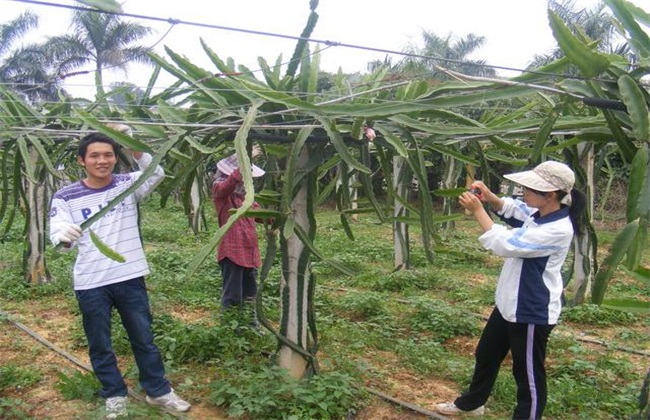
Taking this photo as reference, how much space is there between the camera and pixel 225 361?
11.7ft

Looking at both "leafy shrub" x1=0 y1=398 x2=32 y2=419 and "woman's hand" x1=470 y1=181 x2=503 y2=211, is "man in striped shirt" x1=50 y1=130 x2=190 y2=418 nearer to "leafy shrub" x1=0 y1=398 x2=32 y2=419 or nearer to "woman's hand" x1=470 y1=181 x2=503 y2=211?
"leafy shrub" x1=0 y1=398 x2=32 y2=419

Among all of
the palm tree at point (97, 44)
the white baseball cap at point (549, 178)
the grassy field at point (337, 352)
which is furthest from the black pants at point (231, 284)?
the palm tree at point (97, 44)

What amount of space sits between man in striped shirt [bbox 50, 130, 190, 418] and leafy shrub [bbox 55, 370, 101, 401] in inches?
10.4

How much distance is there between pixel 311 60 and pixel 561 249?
4.64 feet

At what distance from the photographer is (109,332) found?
2.91m

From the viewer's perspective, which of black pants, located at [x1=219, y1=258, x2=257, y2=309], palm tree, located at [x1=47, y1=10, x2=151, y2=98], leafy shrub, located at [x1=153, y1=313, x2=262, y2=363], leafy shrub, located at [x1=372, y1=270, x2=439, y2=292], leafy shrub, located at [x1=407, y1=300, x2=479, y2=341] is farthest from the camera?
palm tree, located at [x1=47, y1=10, x2=151, y2=98]

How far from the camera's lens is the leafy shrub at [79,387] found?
3.13 meters

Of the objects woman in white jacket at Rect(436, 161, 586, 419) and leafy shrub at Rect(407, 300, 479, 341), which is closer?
woman in white jacket at Rect(436, 161, 586, 419)

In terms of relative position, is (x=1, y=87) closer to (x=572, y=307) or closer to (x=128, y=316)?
(x=128, y=316)

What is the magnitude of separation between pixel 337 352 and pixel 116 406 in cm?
149

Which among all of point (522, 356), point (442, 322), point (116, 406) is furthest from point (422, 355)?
point (116, 406)

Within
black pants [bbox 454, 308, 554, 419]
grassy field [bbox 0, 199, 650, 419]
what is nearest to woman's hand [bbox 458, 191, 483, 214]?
grassy field [bbox 0, 199, 650, 419]

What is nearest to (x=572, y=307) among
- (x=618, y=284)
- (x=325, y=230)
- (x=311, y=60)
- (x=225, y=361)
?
(x=618, y=284)

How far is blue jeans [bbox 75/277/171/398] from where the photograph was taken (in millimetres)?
2834
